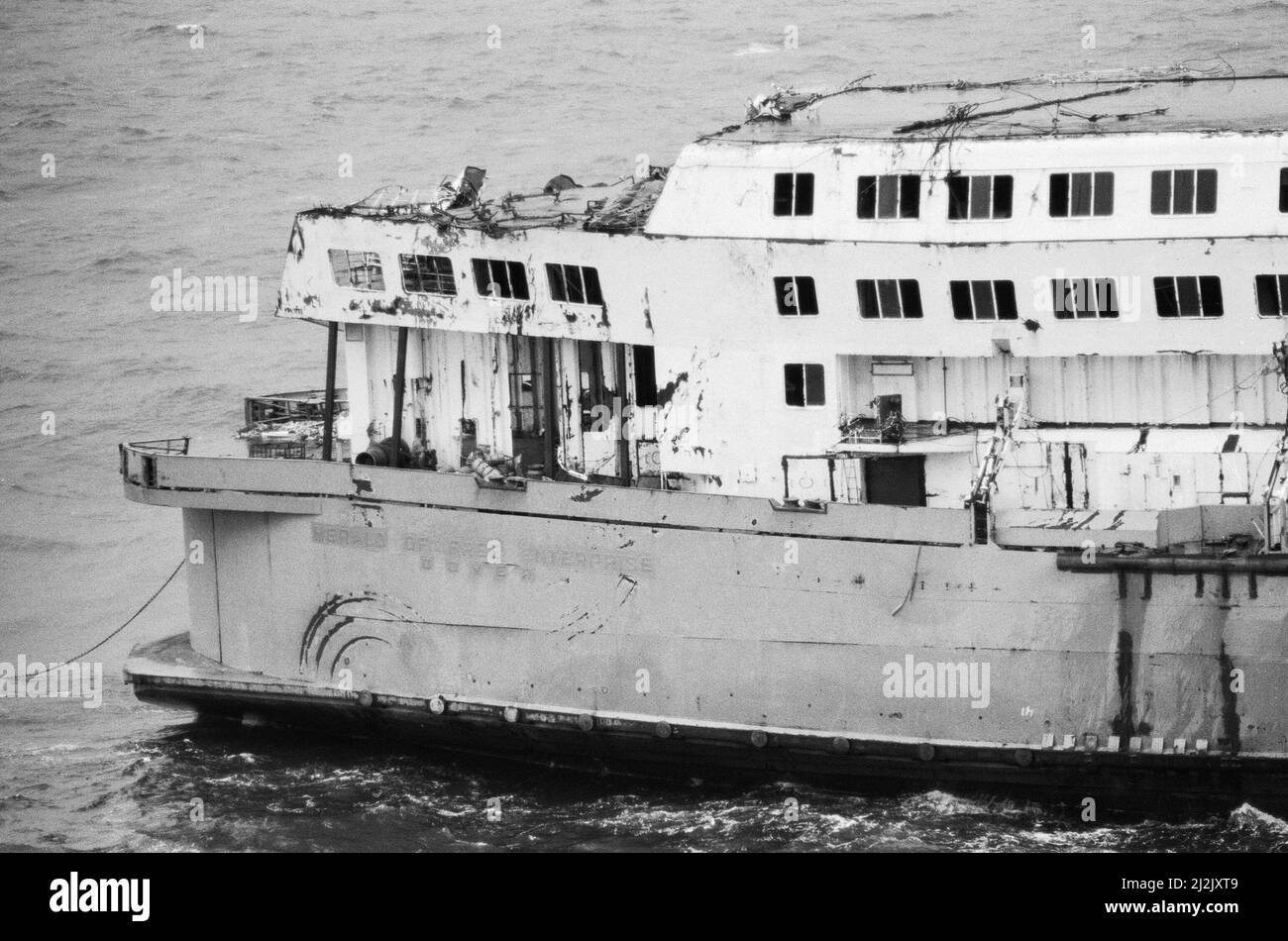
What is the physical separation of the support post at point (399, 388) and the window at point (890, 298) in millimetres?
7206

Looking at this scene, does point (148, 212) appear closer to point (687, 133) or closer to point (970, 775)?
point (687, 133)

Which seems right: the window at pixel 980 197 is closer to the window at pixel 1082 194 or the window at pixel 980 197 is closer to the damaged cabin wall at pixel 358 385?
the window at pixel 1082 194

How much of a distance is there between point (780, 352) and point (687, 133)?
26386mm

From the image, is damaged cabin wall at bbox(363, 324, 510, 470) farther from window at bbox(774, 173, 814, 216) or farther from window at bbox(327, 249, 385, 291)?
window at bbox(774, 173, 814, 216)

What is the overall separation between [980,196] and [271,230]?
28.9 metres

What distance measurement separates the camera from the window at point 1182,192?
94.8 ft

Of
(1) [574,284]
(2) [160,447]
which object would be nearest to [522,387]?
(1) [574,284]

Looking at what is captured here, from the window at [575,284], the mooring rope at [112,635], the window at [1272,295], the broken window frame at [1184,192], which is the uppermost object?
the broken window frame at [1184,192]

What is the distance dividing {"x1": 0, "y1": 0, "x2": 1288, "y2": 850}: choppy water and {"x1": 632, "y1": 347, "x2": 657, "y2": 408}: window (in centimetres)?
588

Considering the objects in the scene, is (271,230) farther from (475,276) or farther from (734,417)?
(734,417)

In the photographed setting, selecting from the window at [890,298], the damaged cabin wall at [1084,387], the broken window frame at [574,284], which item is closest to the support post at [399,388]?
the broken window frame at [574,284]

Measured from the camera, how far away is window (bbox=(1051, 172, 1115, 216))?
2927 centimetres

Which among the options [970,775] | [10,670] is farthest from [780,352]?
[10,670]

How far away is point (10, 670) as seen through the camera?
36375 mm
